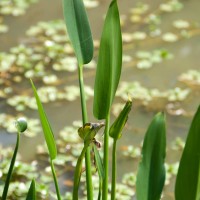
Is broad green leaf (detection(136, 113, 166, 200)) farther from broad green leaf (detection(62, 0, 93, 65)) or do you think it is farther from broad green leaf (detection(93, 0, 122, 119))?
broad green leaf (detection(62, 0, 93, 65))

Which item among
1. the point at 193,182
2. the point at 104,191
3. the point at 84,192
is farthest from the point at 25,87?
the point at 193,182

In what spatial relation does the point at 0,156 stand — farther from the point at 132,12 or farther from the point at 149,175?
the point at 132,12

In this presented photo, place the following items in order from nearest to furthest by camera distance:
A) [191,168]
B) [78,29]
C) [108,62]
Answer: [191,168], [108,62], [78,29]

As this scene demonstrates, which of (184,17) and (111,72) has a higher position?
(184,17)

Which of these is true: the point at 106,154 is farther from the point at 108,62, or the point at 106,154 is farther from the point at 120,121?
the point at 108,62

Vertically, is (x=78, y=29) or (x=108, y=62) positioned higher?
(x=78, y=29)

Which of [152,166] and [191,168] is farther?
[152,166]

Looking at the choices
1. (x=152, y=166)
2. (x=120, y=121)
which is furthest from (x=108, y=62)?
(x=152, y=166)

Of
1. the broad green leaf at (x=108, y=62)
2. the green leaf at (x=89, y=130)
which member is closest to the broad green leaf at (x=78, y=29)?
the broad green leaf at (x=108, y=62)
